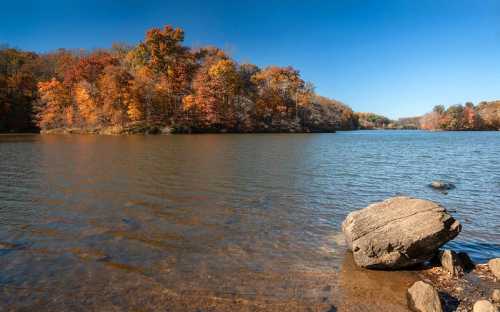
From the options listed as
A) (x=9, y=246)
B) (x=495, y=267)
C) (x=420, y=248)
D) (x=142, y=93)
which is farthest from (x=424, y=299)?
(x=142, y=93)

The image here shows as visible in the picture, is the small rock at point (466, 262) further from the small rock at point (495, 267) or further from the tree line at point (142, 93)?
the tree line at point (142, 93)

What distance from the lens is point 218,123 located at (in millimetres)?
79188

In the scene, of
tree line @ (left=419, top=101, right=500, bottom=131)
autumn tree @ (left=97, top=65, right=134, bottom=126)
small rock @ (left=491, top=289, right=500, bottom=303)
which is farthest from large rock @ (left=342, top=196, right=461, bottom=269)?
tree line @ (left=419, top=101, right=500, bottom=131)

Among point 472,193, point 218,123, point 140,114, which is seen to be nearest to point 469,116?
point 218,123

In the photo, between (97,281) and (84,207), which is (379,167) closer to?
(84,207)

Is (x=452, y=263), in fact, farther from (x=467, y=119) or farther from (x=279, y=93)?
(x=467, y=119)

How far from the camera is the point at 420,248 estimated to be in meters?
6.66

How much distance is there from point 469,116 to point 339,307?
17061cm

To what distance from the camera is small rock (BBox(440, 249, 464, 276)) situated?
6.49 metres

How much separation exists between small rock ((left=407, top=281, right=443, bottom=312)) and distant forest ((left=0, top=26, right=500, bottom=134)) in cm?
6884

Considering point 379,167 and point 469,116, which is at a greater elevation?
point 469,116

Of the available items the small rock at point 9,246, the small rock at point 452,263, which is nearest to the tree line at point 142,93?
the small rock at point 9,246

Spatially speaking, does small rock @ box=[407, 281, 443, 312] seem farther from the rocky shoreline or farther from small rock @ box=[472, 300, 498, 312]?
the rocky shoreline

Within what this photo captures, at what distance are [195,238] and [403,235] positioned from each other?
17.0 feet
